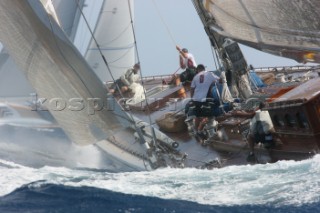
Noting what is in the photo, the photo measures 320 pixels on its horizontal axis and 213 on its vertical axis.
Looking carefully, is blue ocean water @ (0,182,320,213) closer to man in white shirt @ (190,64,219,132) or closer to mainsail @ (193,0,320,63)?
man in white shirt @ (190,64,219,132)

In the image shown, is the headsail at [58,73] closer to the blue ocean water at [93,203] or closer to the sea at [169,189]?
the sea at [169,189]

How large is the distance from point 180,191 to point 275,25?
336 cm

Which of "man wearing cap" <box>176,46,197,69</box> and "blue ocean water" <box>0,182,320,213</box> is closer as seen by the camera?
"blue ocean water" <box>0,182,320,213</box>

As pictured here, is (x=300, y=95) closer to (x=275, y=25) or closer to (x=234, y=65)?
(x=275, y=25)

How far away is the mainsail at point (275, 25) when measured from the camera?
12367mm

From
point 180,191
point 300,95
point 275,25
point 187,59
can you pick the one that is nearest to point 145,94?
point 180,191

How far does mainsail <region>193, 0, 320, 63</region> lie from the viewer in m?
12.4

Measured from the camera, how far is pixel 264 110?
13156mm

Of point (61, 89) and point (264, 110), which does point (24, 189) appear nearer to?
point (61, 89)

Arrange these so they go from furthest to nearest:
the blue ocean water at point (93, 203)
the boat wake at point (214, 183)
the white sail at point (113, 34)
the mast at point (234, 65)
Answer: the white sail at point (113, 34) < the mast at point (234, 65) < the boat wake at point (214, 183) < the blue ocean water at point (93, 203)

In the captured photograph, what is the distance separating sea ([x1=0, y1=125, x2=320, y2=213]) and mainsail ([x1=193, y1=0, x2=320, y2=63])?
1948 mm

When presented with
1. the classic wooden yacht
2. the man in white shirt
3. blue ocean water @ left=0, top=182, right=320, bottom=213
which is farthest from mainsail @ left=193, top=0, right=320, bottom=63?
blue ocean water @ left=0, top=182, right=320, bottom=213

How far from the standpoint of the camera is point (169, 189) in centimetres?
1209

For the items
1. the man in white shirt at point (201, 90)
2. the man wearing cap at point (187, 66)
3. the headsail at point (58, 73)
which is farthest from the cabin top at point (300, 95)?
the man wearing cap at point (187, 66)
